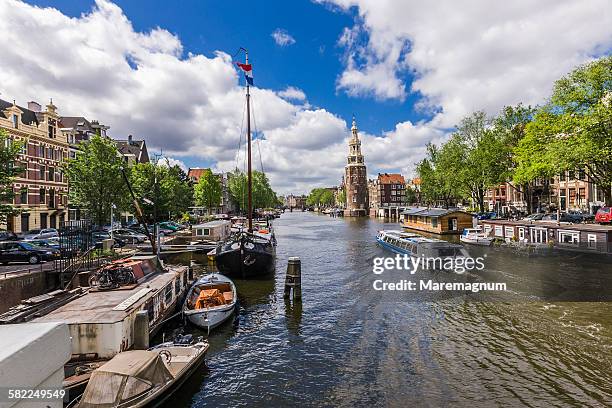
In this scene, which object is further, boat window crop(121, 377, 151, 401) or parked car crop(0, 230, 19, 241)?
parked car crop(0, 230, 19, 241)

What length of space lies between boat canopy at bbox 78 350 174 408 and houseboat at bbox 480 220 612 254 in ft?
128

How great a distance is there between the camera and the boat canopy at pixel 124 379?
9.88 m

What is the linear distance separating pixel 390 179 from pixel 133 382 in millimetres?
182898

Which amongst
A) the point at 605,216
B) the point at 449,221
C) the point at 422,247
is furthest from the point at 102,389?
the point at 449,221

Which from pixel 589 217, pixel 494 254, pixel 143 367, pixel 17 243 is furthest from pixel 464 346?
pixel 589 217

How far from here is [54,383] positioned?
2.96 meters

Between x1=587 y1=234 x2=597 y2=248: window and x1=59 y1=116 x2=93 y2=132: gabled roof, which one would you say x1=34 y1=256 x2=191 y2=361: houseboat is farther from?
x1=59 y1=116 x2=93 y2=132: gabled roof

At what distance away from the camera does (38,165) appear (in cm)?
5197

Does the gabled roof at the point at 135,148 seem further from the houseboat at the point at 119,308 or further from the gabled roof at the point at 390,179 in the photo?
the gabled roof at the point at 390,179

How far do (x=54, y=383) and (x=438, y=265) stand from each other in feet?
108

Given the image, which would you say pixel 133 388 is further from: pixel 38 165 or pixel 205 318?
pixel 38 165

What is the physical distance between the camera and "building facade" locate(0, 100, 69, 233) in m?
Answer: 48.0

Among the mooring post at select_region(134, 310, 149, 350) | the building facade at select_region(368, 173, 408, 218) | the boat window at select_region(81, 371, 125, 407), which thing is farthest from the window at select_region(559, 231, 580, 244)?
→ the building facade at select_region(368, 173, 408, 218)

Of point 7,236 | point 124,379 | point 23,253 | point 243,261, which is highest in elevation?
point 7,236
